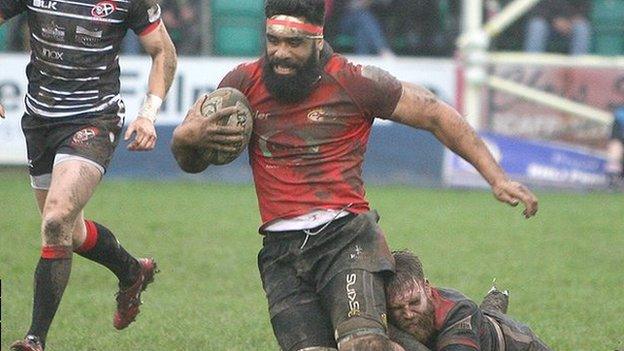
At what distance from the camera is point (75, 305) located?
9.42 meters

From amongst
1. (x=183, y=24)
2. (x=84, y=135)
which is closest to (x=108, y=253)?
(x=84, y=135)

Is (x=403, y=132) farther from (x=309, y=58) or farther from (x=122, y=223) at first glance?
(x=309, y=58)

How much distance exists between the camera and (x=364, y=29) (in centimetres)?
1964

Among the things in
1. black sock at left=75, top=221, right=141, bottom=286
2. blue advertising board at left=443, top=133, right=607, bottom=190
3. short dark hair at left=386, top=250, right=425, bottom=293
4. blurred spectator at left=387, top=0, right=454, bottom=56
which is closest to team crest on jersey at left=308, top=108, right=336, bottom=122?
short dark hair at left=386, top=250, right=425, bottom=293

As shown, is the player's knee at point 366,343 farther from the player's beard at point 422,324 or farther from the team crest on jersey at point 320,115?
the team crest on jersey at point 320,115

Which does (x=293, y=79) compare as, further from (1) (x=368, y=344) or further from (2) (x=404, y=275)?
(1) (x=368, y=344)

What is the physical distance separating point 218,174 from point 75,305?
30.4 ft

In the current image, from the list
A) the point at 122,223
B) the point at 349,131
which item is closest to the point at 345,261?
the point at 349,131

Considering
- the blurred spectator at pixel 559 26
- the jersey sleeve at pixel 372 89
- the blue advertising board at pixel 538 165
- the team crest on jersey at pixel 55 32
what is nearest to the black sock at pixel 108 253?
the team crest on jersey at pixel 55 32

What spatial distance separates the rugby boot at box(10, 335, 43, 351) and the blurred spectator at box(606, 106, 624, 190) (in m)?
11.7

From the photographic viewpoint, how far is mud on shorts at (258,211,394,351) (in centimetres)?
642

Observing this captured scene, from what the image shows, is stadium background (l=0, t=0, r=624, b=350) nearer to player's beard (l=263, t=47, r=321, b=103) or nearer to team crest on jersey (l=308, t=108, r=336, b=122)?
team crest on jersey (l=308, t=108, r=336, b=122)

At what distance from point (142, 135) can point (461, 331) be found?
2.07 m

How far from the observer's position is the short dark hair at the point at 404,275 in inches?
262
